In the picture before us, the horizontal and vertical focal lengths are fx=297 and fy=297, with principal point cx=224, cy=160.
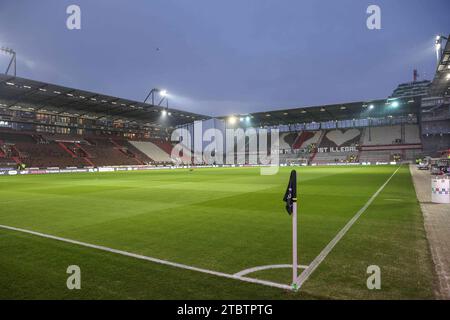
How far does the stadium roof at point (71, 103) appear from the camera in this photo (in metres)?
53.3

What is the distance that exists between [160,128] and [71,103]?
39.4 m

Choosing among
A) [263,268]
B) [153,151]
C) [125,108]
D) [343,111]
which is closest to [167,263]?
[263,268]

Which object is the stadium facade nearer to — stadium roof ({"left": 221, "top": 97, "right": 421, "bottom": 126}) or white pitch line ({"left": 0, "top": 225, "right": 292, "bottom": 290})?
stadium roof ({"left": 221, "top": 97, "right": 421, "bottom": 126})

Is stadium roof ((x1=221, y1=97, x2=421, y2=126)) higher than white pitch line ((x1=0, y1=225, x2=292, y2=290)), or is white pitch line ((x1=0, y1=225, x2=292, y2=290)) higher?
stadium roof ((x1=221, y1=97, x2=421, y2=126))

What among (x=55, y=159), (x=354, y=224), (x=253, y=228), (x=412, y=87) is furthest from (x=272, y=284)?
(x=412, y=87)

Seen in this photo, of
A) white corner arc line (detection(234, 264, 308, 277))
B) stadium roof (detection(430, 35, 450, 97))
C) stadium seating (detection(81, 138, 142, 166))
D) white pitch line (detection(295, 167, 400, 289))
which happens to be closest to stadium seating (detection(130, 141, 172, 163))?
stadium seating (detection(81, 138, 142, 166))

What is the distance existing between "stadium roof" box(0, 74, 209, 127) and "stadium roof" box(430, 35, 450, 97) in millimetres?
55969

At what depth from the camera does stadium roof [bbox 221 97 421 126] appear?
7619cm

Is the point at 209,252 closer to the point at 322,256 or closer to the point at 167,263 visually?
the point at 167,263

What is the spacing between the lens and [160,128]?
103 meters

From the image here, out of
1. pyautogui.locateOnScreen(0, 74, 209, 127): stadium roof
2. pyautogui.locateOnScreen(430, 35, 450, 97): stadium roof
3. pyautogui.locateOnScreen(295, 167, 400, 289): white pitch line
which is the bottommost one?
pyautogui.locateOnScreen(295, 167, 400, 289): white pitch line

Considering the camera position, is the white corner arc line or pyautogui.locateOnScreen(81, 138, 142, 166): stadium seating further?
pyautogui.locateOnScreen(81, 138, 142, 166): stadium seating

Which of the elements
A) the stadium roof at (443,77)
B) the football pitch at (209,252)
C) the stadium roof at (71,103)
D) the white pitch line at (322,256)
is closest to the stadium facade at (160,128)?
the stadium roof at (71,103)

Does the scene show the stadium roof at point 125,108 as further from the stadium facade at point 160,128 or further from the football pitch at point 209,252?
the football pitch at point 209,252
